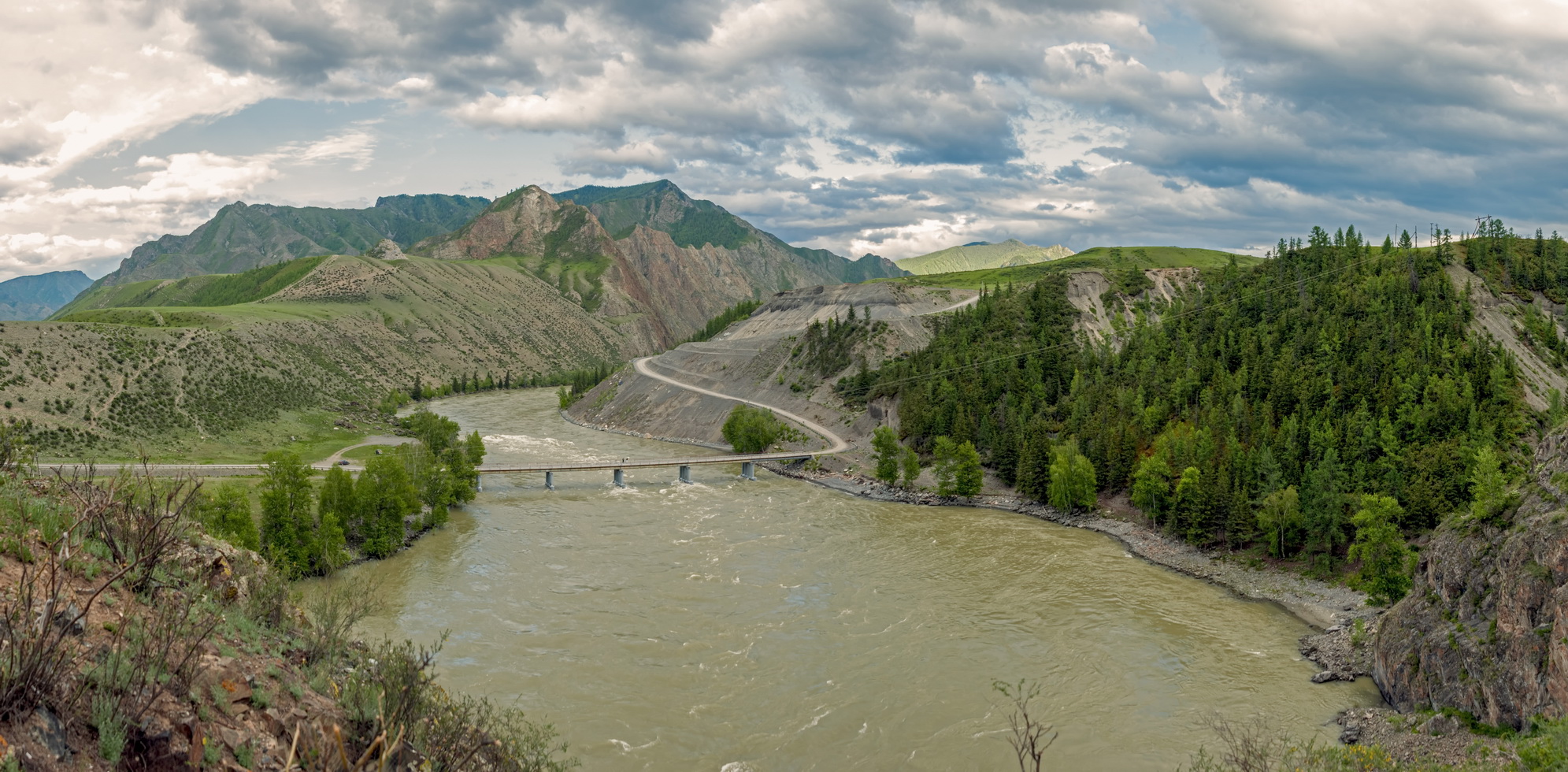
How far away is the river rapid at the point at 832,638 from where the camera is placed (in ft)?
102

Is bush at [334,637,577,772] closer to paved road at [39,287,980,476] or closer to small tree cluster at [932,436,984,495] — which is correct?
paved road at [39,287,980,476]

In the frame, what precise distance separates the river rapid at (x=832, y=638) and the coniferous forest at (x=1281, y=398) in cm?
814

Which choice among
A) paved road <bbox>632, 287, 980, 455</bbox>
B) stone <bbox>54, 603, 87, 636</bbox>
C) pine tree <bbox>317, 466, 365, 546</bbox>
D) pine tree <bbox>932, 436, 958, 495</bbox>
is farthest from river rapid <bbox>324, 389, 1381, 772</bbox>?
paved road <bbox>632, 287, 980, 455</bbox>

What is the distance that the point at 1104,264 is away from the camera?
156125mm

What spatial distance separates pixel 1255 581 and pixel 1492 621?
21.0m

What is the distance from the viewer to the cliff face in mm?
28156

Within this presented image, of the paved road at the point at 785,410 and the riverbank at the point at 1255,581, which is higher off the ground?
the paved road at the point at 785,410

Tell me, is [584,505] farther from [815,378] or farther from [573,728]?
[815,378]

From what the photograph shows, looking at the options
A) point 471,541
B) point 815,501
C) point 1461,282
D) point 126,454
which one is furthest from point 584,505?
point 1461,282

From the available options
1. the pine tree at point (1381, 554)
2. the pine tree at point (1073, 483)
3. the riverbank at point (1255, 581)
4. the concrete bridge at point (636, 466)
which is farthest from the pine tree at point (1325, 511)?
the concrete bridge at point (636, 466)

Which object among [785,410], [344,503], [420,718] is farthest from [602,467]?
[420,718]

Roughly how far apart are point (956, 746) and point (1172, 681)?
12401 millimetres

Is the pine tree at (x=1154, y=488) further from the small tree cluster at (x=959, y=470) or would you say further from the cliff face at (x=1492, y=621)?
the cliff face at (x=1492, y=621)

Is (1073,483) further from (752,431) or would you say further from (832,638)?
(752,431)
